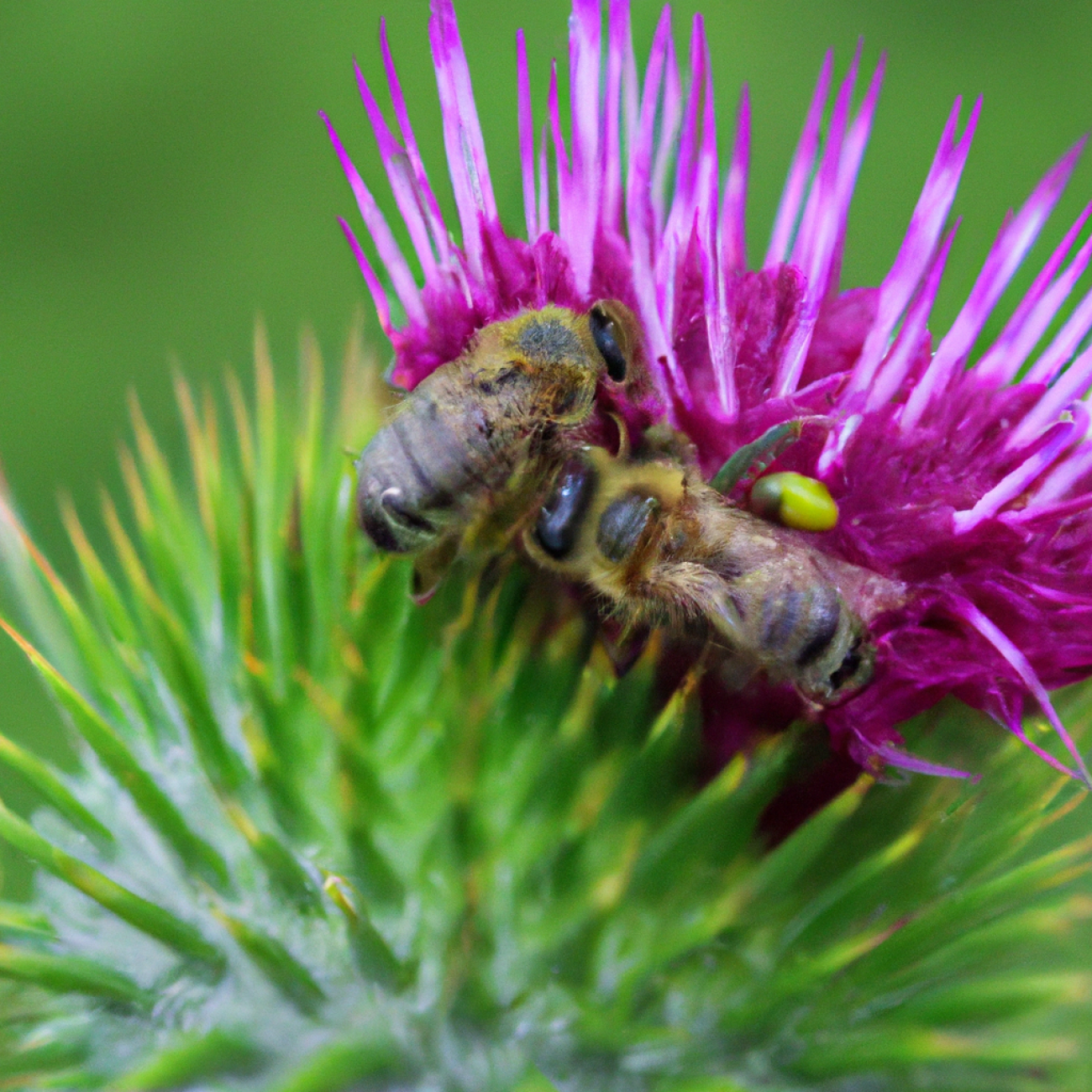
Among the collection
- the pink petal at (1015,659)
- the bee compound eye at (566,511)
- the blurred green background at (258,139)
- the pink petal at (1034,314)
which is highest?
the blurred green background at (258,139)

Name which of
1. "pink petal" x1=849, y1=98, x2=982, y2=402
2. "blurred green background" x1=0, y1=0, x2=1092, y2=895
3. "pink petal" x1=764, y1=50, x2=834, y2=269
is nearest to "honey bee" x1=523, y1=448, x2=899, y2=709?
"pink petal" x1=849, y1=98, x2=982, y2=402

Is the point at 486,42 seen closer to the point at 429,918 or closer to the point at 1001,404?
the point at 1001,404

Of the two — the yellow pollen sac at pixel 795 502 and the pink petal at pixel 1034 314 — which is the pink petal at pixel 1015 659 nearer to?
the yellow pollen sac at pixel 795 502

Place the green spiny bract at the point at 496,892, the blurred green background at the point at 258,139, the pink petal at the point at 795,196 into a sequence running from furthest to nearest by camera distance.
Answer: the blurred green background at the point at 258,139
the pink petal at the point at 795,196
the green spiny bract at the point at 496,892

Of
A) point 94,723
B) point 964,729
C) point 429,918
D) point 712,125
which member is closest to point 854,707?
point 964,729

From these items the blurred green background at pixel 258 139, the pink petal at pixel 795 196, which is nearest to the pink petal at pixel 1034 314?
the pink petal at pixel 795 196

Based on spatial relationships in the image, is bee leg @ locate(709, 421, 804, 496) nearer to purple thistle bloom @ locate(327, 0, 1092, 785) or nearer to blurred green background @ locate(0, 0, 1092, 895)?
purple thistle bloom @ locate(327, 0, 1092, 785)
